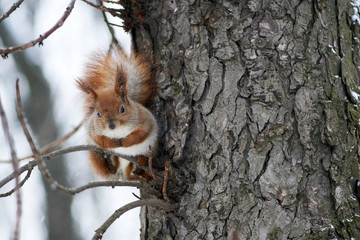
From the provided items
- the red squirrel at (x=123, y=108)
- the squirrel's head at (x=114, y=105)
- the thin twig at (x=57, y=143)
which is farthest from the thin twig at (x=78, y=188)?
the thin twig at (x=57, y=143)

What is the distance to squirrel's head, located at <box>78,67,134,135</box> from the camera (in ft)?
6.14

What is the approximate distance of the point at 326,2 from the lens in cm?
166

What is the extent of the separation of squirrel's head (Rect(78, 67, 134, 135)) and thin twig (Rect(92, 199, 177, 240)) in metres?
0.42

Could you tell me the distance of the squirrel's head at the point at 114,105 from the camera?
1872 millimetres

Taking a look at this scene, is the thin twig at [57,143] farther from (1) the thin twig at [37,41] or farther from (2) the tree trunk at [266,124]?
(1) the thin twig at [37,41]

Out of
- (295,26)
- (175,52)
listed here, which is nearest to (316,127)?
(295,26)

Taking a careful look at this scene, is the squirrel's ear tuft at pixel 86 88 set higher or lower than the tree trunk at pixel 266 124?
higher

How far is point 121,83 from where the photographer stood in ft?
6.28

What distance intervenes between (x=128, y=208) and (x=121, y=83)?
606 mm

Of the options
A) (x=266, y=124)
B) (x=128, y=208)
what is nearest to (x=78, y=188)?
(x=128, y=208)

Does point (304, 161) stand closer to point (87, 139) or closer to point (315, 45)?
point (315, 45)

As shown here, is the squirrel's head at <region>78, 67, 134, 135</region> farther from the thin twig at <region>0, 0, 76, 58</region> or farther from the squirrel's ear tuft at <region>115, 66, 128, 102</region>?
the thin twig at <region>0, 0, 76, 58</region>

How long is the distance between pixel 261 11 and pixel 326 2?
0.81ft

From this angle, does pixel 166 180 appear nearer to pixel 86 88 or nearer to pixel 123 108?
pixel 123 108
